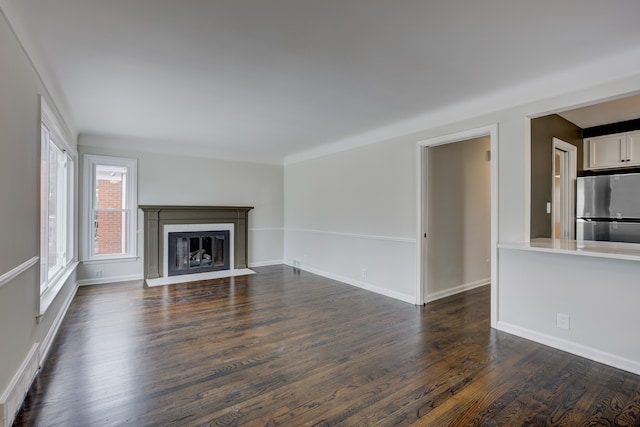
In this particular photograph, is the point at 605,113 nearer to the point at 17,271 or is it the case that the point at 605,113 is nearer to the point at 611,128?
the point at 611,128

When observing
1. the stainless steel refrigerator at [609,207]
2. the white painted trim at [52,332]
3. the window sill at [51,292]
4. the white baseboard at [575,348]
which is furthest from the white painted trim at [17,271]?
the stainless steel refrigerator at [609,207]

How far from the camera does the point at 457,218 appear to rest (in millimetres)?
4684

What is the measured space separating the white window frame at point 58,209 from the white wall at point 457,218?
413 centimetres

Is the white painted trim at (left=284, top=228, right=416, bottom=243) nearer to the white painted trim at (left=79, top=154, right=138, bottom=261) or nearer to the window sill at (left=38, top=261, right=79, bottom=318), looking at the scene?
the white painted trim at (left=79, top=154, right=138, bottom=261)

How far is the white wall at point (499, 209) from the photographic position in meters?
2.57

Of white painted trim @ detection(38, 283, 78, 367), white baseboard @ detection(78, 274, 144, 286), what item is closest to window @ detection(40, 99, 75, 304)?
white painted trim @ detection(38, 283, 78, 367)

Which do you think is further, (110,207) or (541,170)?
(110,207)

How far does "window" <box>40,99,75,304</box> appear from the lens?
9.37ft

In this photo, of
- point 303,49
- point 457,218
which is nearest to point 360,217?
point 457,218

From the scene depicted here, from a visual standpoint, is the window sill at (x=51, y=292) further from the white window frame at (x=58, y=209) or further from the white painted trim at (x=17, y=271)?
the white painted trim at (x=17, y=271)

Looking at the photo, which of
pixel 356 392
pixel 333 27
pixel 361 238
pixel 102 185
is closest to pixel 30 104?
pixel 333 27

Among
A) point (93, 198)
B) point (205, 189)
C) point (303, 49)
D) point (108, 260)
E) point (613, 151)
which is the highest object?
point (303, 49)

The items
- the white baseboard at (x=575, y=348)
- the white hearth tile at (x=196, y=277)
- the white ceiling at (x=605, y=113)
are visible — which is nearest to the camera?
the white baseboard at (x=575, y=348)

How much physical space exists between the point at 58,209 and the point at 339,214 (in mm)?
3934
